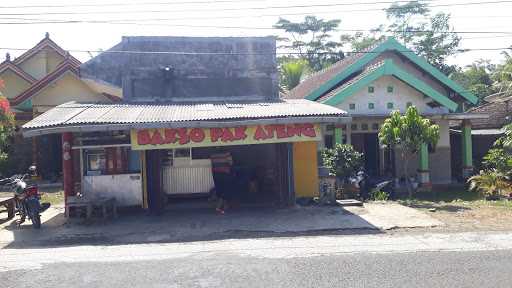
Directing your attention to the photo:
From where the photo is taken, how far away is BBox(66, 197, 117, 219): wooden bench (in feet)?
35.3

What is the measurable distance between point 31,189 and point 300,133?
616cm

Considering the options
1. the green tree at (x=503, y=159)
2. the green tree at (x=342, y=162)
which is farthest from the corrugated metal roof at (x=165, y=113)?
the green tree at (x=503, y=159)

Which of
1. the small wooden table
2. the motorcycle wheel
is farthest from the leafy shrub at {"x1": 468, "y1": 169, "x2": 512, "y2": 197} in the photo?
the small wooden table

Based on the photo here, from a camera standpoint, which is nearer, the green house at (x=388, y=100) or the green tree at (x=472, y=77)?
the green house at (x=388, y=100)

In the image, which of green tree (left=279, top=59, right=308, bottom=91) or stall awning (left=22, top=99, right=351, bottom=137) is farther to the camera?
green tree (left=279, top=59, right=308, bottom=91)

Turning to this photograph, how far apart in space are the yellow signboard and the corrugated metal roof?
1.03 ft

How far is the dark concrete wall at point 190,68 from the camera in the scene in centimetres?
1444

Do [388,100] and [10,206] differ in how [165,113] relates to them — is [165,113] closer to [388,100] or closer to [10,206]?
[10,206]

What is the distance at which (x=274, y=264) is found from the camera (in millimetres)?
6832

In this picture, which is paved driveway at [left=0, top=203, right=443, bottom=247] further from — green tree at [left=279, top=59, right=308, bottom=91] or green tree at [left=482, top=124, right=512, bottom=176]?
green tree at [left=279, top=59, right=308, bottom=91]

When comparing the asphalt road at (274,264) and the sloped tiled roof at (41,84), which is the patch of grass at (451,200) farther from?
the sloped tiled roof at (41,84)

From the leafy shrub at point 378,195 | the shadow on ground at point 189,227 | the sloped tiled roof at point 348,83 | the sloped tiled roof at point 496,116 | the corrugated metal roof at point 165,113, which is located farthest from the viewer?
the sloped tiled roof at point 496,116

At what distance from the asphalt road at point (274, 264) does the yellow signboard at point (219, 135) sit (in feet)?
9.69

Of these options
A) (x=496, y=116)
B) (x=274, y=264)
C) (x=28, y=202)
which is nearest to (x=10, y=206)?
(x=28, y=202)
